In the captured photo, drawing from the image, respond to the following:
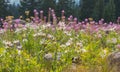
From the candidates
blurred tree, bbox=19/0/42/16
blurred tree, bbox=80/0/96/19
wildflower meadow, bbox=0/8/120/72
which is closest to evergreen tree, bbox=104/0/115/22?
blurred tree, bbox=80/0/96/19

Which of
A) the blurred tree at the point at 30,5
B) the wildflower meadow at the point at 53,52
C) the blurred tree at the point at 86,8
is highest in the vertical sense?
the wildflower meadow at the point at 53,52

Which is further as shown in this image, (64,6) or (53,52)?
(64,6)

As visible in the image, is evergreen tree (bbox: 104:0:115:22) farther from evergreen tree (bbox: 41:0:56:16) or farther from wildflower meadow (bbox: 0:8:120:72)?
wildflower meadow (bbox: 0:8:120:72)

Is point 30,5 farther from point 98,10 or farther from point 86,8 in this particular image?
point 98,10

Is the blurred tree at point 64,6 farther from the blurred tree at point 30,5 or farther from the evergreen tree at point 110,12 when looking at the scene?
the evergreen tree at point 110,12

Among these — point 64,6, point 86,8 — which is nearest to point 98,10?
point 86,8

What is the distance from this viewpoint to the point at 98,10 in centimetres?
6028

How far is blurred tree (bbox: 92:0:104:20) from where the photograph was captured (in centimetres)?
6000

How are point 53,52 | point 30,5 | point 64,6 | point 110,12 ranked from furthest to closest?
point 30,5 → point 64,6 → point 110,12 → point 53,52

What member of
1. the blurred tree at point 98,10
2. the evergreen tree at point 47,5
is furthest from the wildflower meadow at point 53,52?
the blurred tree at point 98,10

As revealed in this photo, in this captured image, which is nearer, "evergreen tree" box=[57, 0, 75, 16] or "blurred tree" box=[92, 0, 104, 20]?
"evergreen tree" box=[57, 0, 75, 16]

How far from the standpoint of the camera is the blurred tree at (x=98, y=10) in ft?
197

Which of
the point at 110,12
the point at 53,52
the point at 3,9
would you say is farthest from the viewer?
the point at 110,12

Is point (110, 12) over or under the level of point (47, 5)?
under
